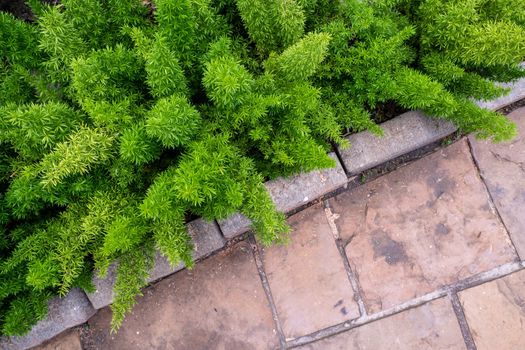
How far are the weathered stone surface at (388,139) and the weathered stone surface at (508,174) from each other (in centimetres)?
46

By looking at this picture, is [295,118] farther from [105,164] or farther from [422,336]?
[422,336]

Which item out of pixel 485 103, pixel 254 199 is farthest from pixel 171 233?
pixel 485 103

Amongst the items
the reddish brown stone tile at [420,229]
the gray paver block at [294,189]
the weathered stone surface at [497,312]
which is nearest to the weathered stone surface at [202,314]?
the gray paver block at [294,189]

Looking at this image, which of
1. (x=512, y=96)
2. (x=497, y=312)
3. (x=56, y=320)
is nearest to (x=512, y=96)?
(x=512, y=96)

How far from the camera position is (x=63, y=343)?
265 centimetres

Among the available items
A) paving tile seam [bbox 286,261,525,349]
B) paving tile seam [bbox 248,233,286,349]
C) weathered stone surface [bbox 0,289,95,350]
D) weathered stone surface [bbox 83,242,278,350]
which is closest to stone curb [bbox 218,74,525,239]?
paving tile seam [bbox 248,233,286,349]

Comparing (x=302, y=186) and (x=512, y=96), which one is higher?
(x=512, y=96)

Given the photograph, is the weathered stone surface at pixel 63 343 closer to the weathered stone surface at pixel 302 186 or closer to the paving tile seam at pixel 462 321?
the weathered stone surface at pixel 302 186

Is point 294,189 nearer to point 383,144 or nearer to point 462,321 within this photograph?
point 383,144

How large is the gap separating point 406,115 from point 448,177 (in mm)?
531

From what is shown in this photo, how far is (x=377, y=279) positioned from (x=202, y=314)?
1.06m

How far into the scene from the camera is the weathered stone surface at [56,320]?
2.42m

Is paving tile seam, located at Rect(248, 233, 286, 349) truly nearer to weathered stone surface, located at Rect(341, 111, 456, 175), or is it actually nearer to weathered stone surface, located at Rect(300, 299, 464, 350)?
weathered stone surface, located at Rect(300, 299, 464, 350)

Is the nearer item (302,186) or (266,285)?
(302,186)
